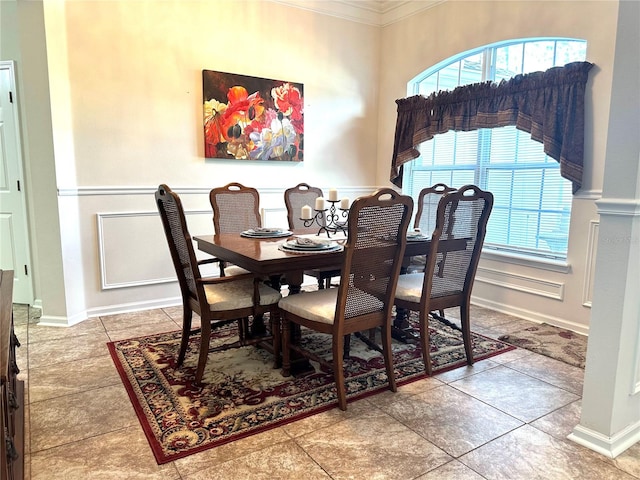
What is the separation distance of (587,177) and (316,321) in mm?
2374

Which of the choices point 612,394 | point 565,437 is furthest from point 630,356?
point 565,437

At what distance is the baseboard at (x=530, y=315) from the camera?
3351mm

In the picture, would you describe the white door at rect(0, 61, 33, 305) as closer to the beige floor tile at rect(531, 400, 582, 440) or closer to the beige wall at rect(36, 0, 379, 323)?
the beige wall at rect(36, 0, 379, 323)

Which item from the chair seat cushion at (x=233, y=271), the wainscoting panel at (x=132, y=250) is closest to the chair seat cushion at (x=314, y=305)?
the chair seat cushion at (x=233, y=271)

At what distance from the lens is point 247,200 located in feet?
11.8

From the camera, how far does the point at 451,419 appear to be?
2.13 m

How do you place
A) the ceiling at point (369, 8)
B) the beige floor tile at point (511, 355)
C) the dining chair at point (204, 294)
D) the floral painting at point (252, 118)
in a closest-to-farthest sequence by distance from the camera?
the dining chair at point (204, 294) → the beige floor tile at point (511, 355) → the floral painting at point (252, 118) → the ceiling at point (369, 8)

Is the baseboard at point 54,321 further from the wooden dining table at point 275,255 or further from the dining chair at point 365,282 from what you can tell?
the dining chair at point 365,282

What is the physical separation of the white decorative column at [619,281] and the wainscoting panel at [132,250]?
327cm

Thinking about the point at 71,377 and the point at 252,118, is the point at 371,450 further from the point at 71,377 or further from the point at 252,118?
the point at 252,118

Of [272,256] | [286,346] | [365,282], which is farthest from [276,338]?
[365,282]

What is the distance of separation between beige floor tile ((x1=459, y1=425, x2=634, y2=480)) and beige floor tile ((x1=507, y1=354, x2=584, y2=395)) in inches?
24.7

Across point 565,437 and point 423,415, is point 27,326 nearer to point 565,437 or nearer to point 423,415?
point 423,415

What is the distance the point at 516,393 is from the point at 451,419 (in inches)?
20.3
